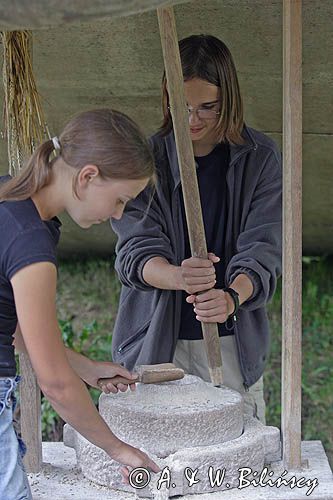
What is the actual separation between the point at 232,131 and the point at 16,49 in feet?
1.86

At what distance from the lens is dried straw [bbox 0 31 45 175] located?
87.0 inches

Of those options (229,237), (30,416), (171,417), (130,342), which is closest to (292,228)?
(229,237)

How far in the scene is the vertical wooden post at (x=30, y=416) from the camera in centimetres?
225

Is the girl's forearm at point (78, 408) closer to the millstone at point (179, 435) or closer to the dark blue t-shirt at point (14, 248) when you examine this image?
the dark blue t-shirt at point (14, 248)

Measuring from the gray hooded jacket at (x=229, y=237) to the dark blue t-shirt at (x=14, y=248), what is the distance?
2.15ft

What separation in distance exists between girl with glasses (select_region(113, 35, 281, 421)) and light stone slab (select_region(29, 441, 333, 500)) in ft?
1.04

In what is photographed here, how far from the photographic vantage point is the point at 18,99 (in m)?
2.22

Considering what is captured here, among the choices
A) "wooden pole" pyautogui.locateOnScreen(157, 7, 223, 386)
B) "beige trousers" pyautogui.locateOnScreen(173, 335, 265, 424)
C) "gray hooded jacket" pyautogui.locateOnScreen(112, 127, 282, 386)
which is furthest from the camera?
"beige trousers" pyautogui.locateOnScreen(173, 335, 265, 424)

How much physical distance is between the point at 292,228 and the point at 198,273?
24 centimetres

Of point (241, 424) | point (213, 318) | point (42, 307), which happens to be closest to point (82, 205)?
point (42, 307)

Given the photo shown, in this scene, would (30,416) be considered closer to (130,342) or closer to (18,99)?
(130,342)

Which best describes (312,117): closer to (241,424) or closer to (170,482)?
(241,424)

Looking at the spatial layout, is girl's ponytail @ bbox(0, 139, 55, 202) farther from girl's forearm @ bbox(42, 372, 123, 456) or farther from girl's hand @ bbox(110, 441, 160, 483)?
girl's hand @ bbox(110, 441, 160, 483)

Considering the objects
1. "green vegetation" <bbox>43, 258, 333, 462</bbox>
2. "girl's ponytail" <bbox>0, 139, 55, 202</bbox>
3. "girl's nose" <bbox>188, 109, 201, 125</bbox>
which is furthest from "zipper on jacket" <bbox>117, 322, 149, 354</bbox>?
"green vegetation" <bbox>43, 258, 333, 462</bbox>
